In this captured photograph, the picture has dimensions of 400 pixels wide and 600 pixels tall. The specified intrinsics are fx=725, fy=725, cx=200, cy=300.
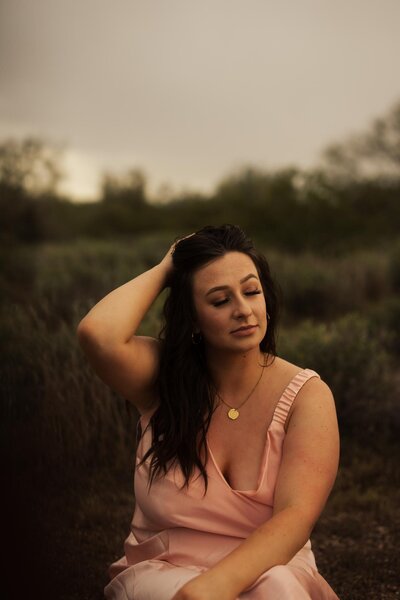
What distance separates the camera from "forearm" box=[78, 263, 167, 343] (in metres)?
2.24

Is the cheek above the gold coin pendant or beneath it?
above

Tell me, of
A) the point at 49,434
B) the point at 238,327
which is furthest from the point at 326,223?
the point at 238,327

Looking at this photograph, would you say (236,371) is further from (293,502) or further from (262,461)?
(293,502)

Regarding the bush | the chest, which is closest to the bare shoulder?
the chest

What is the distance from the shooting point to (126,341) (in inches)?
90.0

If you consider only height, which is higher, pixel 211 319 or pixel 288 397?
pixel 211 319

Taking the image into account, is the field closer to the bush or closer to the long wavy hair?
the bush

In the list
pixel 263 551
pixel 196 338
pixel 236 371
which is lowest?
pixel 263 551

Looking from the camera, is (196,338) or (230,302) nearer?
(230,302)

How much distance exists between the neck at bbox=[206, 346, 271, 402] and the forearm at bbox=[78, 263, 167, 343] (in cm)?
30

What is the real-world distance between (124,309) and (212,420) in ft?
1.53

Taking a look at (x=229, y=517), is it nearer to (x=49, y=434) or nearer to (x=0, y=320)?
(x=49, y=434)

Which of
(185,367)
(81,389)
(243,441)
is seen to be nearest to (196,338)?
(185,367)

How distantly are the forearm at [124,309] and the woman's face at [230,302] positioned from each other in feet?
0.51
